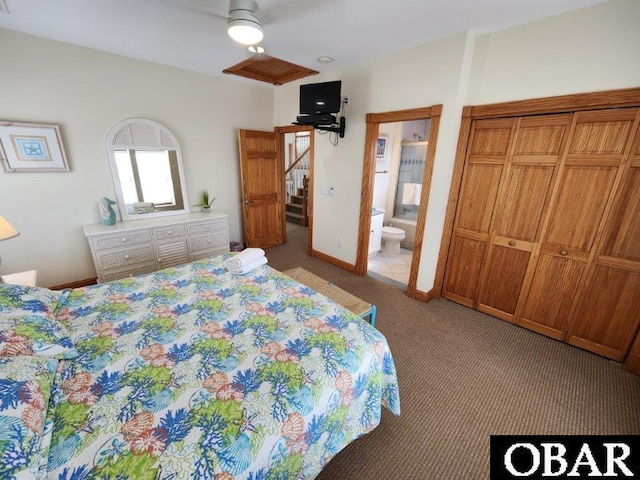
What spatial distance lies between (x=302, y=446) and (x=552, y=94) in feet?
9.36

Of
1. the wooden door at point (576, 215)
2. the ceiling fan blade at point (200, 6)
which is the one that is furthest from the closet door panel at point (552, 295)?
the ceiling fan blade at point (200, 6)

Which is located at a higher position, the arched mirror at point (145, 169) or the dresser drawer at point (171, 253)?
the arched mirror at point (145, 169)

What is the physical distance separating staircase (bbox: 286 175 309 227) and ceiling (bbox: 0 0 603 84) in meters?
3.37

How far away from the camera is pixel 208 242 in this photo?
346 cm

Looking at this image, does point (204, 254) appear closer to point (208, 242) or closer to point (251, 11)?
point (208, 242)

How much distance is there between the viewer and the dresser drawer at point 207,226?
329 centimetres

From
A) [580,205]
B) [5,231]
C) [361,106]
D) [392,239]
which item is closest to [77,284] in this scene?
[5,231]

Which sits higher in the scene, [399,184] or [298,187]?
[399,184]

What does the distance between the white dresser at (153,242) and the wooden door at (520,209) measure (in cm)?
314

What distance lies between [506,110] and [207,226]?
3369mm

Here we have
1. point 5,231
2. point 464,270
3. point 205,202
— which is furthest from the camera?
point 205,202

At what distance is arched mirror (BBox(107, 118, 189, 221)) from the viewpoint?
3.00 m

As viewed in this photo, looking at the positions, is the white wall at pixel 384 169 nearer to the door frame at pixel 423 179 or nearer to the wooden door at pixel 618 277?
the door frame at pixel 423 179

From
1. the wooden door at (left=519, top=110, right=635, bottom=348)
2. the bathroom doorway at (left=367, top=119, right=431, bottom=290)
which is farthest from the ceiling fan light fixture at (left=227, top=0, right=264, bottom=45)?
the bathroom doorway at (left=367, top=119, right=431, bottom=290)
